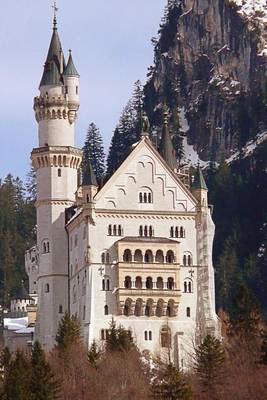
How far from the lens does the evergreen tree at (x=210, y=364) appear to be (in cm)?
12206

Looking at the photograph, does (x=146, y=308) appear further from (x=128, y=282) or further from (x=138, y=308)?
(x=128, y=282)

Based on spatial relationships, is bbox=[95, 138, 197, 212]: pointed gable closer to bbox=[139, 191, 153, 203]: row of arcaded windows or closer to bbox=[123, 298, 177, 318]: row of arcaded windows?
bbox=[139, 191, 153, 203]: row of arcaded windows

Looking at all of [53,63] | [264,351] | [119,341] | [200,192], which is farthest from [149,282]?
[264,351]

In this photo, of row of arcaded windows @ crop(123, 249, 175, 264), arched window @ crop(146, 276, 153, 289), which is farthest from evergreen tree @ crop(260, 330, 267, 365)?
row of arcaded windows @ crop(123, 249, 175, 264)

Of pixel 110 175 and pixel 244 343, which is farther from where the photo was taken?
pixel 110 175

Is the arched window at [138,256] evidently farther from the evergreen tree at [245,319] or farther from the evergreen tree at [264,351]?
the evergreen tree at [264,351]

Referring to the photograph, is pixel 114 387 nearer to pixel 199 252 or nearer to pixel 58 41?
pixel 199 252

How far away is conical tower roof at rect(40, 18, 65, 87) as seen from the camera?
514 ft

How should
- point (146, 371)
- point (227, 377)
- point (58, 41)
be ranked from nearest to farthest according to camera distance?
1. point (227, 377)
2. point (146, 371)
3. point (58, 41)

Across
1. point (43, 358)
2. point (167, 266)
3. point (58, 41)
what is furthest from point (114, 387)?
point (58, 41)

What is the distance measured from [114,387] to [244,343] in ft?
26.0

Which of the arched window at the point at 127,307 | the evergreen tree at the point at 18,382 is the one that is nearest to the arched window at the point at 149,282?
the arched window at the point at 127,307

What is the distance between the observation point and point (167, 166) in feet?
496

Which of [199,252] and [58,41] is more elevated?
[58,41]
